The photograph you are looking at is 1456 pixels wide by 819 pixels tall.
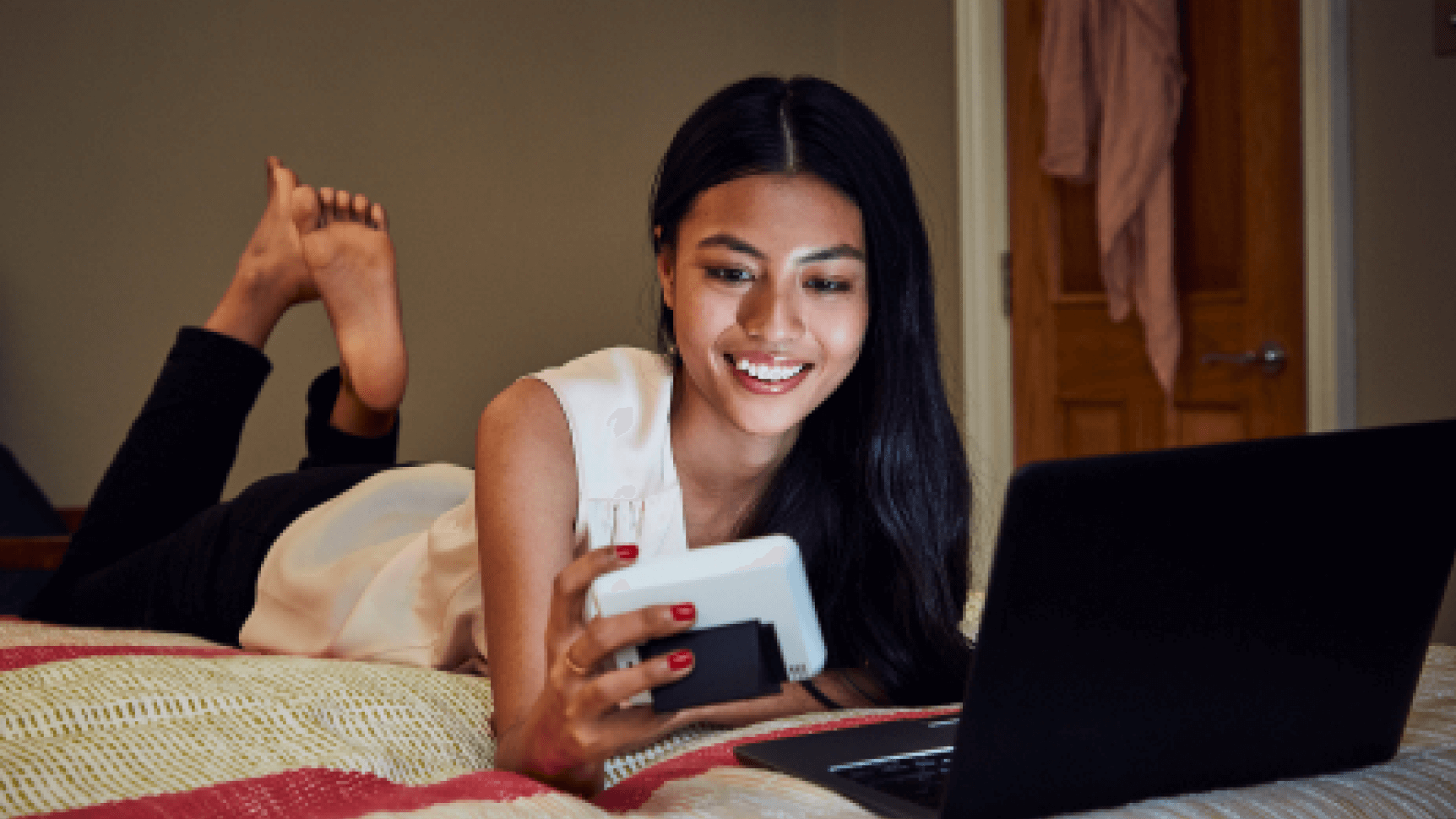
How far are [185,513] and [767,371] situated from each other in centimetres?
121

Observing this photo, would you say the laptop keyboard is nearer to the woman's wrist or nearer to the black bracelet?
the woman's wrist

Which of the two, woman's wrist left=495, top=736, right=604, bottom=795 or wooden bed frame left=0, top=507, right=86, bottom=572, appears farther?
wooden bed frame left=0, top=507, right=86, bottom=572

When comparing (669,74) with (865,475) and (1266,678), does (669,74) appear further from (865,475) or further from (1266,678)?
(1266,678)

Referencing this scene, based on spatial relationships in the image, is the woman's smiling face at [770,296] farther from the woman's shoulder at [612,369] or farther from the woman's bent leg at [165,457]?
the woman's bent leg at [165,457]

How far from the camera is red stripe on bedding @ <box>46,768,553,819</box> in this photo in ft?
2.45

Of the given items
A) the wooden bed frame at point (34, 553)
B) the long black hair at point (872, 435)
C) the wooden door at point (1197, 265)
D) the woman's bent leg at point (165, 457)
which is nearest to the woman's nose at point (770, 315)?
the long black hair at point (872, 435)

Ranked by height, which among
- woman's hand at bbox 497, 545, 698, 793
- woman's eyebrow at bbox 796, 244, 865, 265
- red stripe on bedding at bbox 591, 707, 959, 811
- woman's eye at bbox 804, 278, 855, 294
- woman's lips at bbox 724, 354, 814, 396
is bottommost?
red stripe on bedding at bbox 591, 707, 959, 811

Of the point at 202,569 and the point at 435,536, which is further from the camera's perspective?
the point at 202,569

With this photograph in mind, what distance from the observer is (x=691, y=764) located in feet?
2.91

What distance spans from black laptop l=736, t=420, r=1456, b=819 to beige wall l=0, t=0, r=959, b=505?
285 centimetres

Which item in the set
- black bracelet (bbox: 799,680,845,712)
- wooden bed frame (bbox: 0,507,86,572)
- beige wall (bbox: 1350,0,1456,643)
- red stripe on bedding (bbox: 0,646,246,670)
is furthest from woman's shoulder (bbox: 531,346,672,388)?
beige wall (bbox: 1350,0,1456,643)

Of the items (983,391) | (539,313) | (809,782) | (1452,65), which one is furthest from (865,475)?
(539,313)

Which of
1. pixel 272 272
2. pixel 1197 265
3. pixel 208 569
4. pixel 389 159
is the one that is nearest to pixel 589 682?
pixel 208 569

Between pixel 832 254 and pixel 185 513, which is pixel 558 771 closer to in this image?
pixel 832 254
